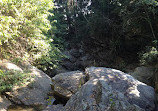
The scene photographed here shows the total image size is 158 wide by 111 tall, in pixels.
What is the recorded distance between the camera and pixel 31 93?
5020 millimetres

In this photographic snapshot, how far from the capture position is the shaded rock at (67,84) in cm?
467

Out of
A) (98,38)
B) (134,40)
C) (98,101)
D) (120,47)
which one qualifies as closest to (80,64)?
(98,38)

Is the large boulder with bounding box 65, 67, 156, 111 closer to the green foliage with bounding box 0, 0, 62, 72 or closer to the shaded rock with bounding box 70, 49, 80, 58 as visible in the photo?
the green foliage with bounding box 0, 0, 62, 72

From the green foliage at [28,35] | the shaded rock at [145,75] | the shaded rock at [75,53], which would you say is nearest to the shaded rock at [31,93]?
the green foliage at [28,35]

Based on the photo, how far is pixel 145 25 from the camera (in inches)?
373

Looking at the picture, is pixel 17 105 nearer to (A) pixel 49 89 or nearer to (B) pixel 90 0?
(A) pixel 49 89

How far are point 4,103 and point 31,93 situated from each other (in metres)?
1.17

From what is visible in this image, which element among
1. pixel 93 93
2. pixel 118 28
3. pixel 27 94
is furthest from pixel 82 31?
pixel 93 93

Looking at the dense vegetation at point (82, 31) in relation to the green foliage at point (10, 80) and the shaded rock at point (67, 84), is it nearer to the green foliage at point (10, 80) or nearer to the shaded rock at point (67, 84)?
the green foliage at point (10, 80)

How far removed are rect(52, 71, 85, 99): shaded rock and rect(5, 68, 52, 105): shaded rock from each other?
728 mm

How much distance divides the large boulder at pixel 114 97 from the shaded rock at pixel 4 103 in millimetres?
2077

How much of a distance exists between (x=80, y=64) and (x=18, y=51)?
30.9ft

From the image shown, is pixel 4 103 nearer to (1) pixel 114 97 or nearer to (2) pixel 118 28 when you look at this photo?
(1) pixel 114 97

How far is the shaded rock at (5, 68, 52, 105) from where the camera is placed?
441cm
